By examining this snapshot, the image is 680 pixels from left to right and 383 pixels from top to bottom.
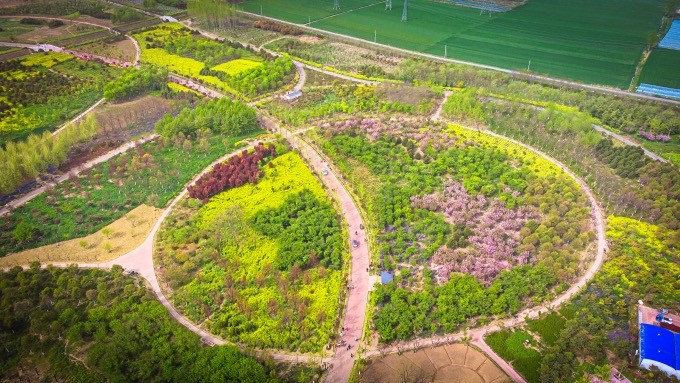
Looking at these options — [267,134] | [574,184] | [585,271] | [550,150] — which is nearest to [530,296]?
[585,271]

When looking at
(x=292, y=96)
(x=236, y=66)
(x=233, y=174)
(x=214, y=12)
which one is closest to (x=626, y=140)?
(x=292, y=96)

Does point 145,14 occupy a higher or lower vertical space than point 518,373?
higher

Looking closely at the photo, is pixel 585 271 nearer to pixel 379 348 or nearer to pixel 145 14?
pixel 379 348

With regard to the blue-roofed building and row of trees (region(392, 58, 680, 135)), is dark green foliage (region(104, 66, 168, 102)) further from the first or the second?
the blue-roofed building

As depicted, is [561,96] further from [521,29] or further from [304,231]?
[304,231]

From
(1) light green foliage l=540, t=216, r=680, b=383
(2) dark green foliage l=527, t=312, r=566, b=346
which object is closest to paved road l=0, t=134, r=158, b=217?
(2) dark green foliage l=527, t=312, r=566, b=346

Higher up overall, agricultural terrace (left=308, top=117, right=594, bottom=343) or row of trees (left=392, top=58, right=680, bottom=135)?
row of trees (left=392, top=58, right=680, bottom=135)
